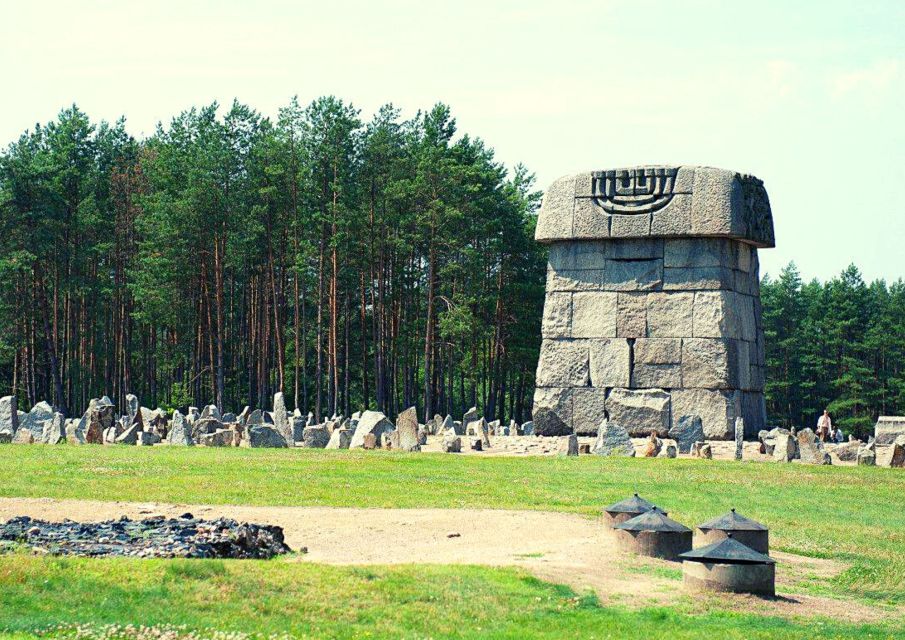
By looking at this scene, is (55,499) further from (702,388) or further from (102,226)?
(102,226)

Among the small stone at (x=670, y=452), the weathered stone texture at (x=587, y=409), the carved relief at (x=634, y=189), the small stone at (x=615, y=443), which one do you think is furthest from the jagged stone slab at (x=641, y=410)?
the carved relief at (x=634, y=189)

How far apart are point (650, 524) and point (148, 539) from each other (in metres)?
5.37

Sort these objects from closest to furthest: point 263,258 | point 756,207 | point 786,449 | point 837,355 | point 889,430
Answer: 1. point 786,449
2. point 889,430
3. point 756,207
4. point 263,258
5. point 837,355

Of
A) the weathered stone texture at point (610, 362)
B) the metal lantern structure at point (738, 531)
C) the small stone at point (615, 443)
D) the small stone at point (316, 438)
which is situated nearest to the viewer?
the metal lantern structure at point (738, 531)

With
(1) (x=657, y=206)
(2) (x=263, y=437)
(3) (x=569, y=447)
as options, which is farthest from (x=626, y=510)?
(1) (x=657, y=206)

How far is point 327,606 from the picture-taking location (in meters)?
11.1

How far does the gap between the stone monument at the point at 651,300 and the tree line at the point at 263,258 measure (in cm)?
1261

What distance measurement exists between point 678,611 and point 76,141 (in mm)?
51683

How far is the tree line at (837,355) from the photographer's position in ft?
218

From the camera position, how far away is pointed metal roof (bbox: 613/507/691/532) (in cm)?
1415

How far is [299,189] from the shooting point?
5350 cm

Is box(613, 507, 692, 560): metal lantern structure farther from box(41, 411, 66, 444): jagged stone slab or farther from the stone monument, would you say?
box(41, 411, 66, 444): jagged stone slab

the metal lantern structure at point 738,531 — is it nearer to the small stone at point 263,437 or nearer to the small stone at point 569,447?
the small stone at point 569,447

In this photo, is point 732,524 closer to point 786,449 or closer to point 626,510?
point 626,510
